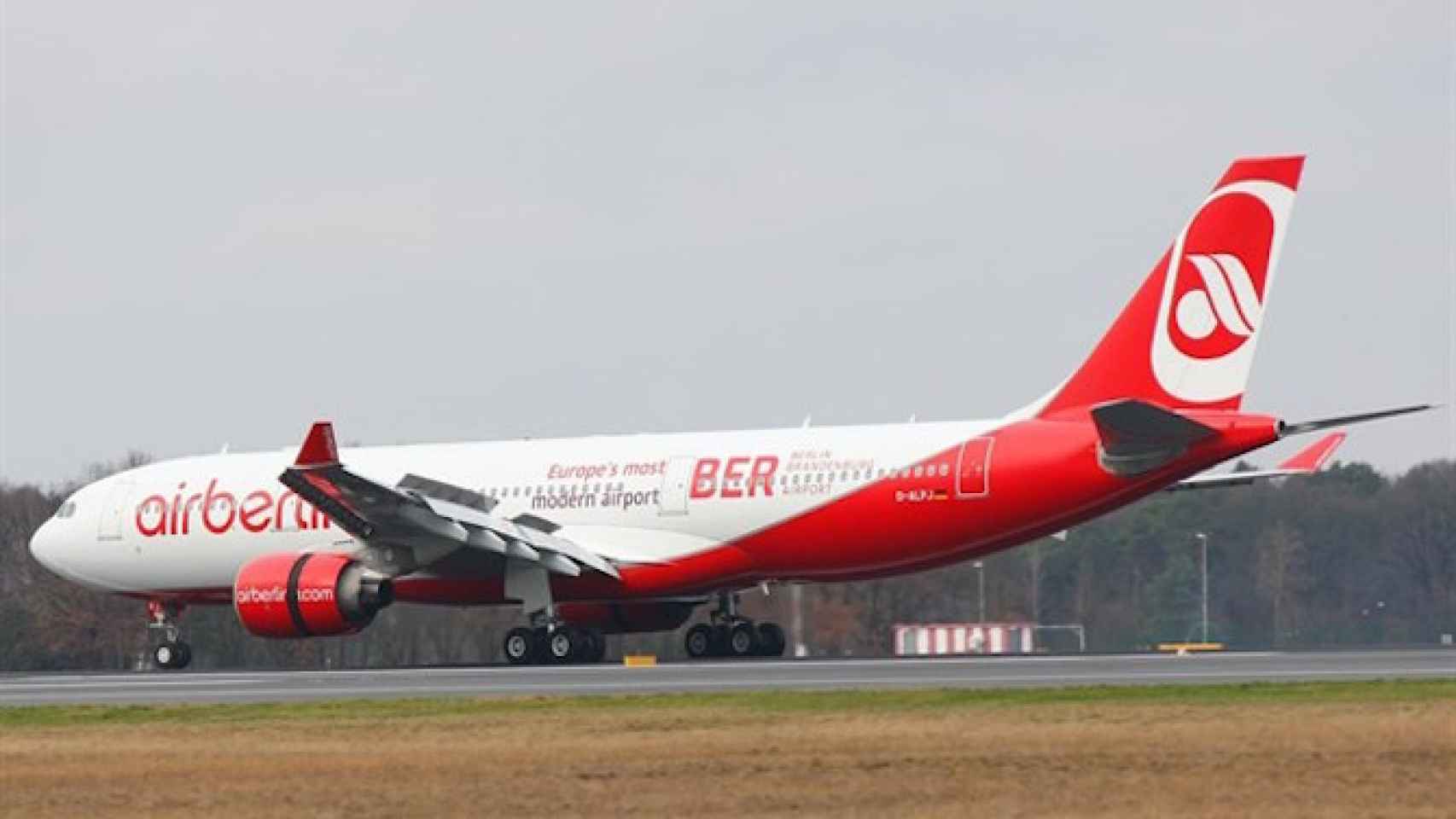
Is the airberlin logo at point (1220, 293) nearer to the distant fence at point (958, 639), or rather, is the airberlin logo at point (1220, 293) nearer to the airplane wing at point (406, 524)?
the airplane wing at point (406, 524)

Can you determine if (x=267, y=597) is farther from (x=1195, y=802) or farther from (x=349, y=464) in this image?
(x=1195, y=802)

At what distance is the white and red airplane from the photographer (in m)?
42.0

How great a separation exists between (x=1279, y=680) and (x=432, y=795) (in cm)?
1364

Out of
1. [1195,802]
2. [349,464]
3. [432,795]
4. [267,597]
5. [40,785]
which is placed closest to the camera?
[1195,802]

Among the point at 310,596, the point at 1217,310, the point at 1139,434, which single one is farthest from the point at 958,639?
the point at 1139,434

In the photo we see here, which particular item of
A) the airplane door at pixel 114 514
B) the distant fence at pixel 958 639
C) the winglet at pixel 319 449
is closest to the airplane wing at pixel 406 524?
the winglet at pixel 319 449

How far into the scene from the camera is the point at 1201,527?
77.1 metres

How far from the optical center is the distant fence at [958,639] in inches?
2320

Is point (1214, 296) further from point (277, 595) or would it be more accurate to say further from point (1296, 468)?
point (277, 595)

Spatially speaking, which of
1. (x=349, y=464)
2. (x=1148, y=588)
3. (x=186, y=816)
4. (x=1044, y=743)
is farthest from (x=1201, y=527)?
(x=186, y=816)

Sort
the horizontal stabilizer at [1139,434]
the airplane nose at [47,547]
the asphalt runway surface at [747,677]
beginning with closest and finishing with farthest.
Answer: the asphalt runway surface at [747,677] → the horizontal stabilizer at [1139,434] → the airplane nose at [47,547]

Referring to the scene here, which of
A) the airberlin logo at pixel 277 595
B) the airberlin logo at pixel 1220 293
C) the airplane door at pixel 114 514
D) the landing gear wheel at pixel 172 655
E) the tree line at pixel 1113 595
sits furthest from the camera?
the tree line at pixel 1113 595

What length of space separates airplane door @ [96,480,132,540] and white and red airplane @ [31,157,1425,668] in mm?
51

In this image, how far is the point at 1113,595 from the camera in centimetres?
7694
